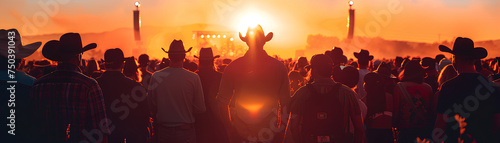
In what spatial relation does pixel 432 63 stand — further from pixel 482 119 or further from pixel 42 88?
pixel 42 88

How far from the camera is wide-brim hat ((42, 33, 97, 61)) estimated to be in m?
3.34

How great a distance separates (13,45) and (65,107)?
0.93 metres

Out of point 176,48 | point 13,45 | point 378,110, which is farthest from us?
point 378,110

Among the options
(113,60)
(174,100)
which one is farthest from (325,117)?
(113,60)

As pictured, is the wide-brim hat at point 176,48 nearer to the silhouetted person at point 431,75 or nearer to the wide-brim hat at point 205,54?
the wide-brim hat at point 205,54

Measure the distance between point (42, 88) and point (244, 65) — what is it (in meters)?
1.90

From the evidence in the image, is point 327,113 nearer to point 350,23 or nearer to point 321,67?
point 321,67

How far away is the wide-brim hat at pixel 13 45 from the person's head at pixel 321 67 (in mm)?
2777

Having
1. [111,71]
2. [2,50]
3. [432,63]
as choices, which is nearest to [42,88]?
[2,50]

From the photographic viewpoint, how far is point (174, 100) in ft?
15.1

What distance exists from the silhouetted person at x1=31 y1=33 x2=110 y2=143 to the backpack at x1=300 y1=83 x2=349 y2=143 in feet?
6.13

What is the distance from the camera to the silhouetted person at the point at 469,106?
361cm

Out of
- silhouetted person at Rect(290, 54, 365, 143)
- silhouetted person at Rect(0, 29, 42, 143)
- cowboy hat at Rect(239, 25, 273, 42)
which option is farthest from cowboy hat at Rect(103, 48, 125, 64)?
silhouetted person at Rect(290, 54, 365, 143)

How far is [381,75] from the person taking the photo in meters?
5.33
